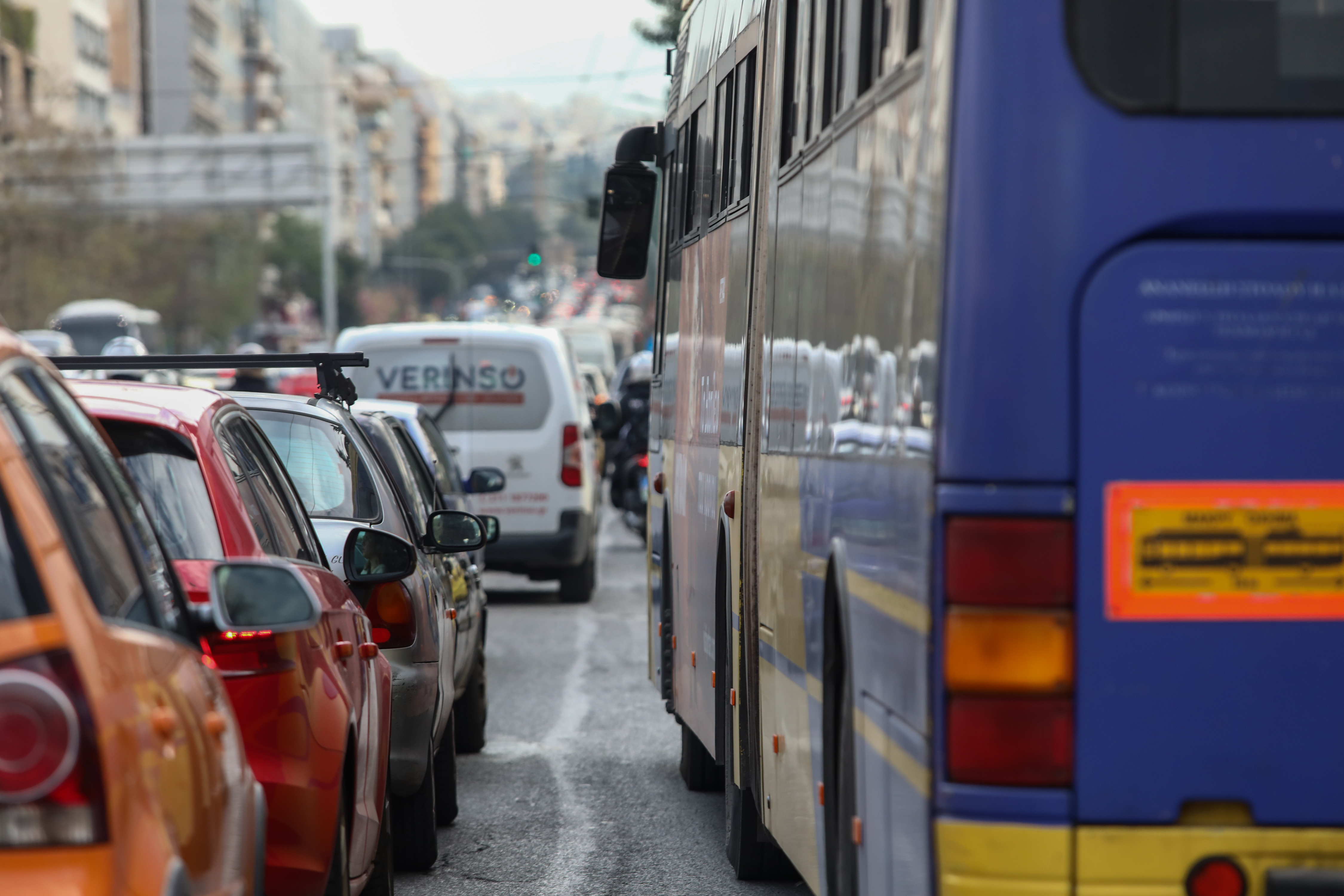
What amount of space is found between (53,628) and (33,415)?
23.9 inches

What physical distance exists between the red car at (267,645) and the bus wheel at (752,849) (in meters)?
1.92

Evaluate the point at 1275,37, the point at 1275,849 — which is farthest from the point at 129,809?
the point at 1275,37

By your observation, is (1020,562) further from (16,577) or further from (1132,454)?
(16,577)

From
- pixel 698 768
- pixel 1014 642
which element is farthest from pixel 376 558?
pixel 1014 642

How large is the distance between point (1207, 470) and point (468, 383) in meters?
14.6

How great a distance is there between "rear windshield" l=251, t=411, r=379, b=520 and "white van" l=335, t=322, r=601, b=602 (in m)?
9.32

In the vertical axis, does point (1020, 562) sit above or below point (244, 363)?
below

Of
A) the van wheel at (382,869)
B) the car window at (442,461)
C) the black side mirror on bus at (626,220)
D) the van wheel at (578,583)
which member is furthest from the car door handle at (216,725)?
the van wheel at (578,583)

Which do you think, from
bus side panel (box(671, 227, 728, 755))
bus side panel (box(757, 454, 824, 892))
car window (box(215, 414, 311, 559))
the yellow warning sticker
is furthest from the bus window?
the yellow warning sticker

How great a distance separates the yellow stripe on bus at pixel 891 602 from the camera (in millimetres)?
4105

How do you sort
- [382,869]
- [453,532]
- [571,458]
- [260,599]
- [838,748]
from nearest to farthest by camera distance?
[260,599] → [838,748] → [382,869] → [453,532] → [571,458]

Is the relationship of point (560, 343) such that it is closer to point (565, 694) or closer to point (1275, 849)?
point (565, 694)

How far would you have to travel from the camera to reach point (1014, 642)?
3977 mm

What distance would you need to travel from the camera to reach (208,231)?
8869 cm
